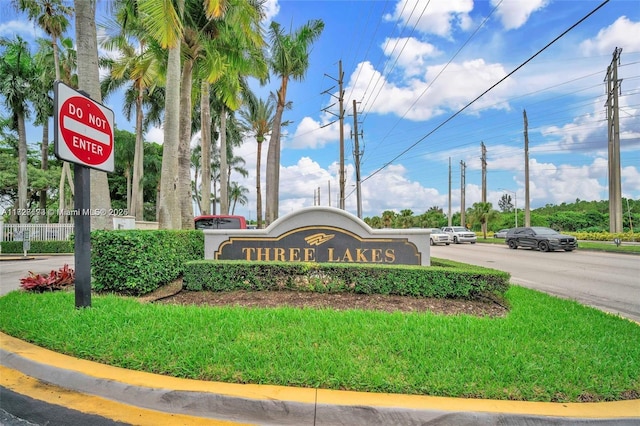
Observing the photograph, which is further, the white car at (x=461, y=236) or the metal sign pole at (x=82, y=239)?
the white car at (x=461, y=236)

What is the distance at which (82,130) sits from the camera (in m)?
5.06

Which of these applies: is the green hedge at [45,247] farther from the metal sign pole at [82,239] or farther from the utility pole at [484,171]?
the utility pole at [484,171]

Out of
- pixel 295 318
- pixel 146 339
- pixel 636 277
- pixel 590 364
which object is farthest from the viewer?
pixel 636 277

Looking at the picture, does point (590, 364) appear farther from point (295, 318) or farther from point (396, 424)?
point (295, 318)

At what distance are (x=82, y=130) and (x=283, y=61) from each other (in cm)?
2031

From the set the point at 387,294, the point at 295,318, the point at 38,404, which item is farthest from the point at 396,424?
the point at 387,294

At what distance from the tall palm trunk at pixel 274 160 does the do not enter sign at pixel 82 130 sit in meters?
18.9

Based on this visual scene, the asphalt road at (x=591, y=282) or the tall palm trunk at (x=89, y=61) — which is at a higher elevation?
the tall palm trunk at (x=89, y=61)

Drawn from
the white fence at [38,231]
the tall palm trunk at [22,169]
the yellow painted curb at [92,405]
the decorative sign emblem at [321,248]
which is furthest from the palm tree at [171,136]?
the tall palm trunk at [22,169]

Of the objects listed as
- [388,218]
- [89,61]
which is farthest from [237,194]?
[89,61]

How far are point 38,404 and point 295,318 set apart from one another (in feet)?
8.64

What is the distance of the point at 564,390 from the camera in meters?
2.91

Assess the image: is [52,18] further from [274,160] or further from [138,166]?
[274,160]

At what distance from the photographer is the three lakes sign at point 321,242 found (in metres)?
7.89
